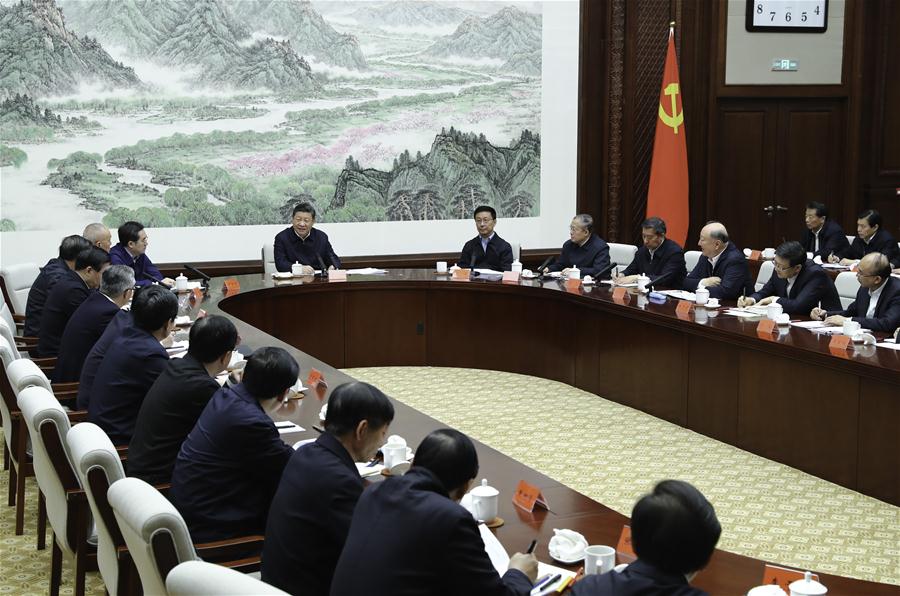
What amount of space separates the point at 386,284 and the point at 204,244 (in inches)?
82.4

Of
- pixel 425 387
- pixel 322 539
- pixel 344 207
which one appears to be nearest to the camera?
pixel 322 539

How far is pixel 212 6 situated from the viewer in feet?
29.7

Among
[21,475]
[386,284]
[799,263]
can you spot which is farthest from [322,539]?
[386,284]

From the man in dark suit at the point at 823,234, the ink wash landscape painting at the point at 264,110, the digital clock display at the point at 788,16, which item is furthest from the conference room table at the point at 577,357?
the digital clock display at the point at 788,16

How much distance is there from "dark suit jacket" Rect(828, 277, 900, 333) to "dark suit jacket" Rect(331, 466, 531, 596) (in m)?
4.11

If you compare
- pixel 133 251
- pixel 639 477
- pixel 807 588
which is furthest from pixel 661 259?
pixel 807 588

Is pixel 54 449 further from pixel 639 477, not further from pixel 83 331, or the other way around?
pixel 639 477

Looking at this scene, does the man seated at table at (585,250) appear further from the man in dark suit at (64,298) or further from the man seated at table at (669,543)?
the man seated at table at (669,543)

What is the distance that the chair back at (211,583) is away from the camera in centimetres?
181

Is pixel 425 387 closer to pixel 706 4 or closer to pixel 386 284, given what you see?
pixel 386 284

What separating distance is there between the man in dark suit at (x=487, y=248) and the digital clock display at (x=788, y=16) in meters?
3.73

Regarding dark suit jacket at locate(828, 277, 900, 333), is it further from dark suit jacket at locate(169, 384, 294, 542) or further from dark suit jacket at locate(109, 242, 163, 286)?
dark suit jacket at locate(109, 242, 163, 286)

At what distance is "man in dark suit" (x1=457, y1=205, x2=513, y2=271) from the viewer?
837 centimetres

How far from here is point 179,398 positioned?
3557 mm
